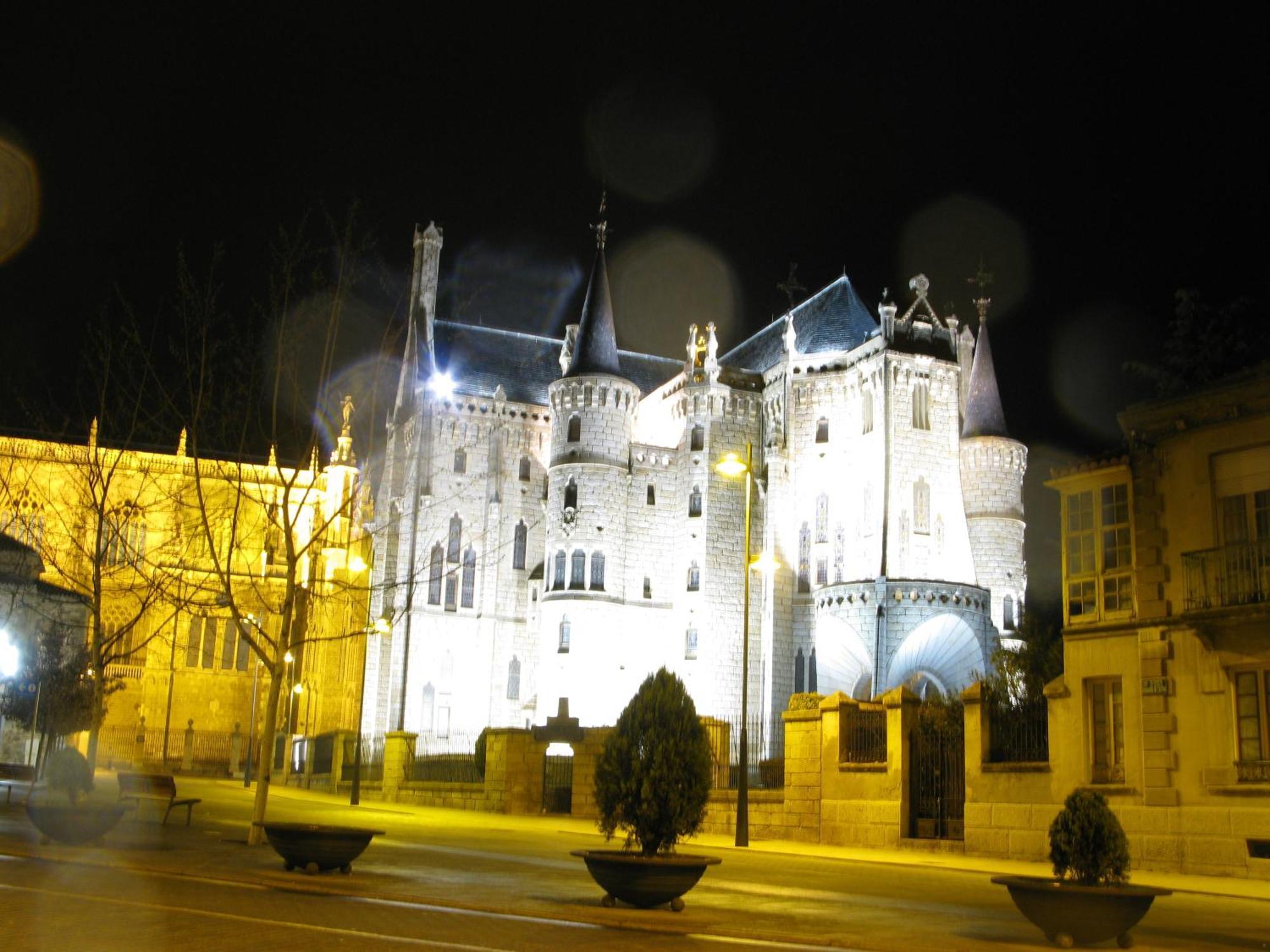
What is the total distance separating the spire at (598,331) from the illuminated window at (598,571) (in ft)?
27.2

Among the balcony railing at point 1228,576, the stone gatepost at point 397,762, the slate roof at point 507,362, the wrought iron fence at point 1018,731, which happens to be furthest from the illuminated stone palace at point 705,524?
the balcony railing at point 1228,576

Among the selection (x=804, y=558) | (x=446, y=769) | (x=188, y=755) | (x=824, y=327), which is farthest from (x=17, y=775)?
(x=824, y=327)

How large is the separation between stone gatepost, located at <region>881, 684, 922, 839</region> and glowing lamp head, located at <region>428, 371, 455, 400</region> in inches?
1695

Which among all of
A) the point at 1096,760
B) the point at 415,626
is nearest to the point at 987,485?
the point at 415,626

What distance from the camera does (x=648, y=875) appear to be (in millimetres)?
11648

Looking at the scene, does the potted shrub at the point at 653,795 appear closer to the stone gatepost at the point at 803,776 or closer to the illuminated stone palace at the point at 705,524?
the stone gatepost at the point at 803,776

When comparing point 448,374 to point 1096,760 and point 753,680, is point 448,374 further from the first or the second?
point 1096,760

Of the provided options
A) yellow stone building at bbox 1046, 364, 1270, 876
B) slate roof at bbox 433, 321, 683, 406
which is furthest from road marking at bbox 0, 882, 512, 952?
slate roof at bbox 433, 321, 683, 406

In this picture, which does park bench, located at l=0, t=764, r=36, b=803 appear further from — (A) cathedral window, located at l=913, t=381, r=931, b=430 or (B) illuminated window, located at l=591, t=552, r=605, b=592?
(A) cathedral window, located at l=913, t=381, r=931, b=430

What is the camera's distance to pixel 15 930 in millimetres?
9562

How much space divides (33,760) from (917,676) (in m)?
34.7

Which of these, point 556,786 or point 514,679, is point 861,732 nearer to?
point 556,786

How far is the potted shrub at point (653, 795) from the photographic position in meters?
11.7

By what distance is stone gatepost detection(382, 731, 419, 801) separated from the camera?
37312 mm
